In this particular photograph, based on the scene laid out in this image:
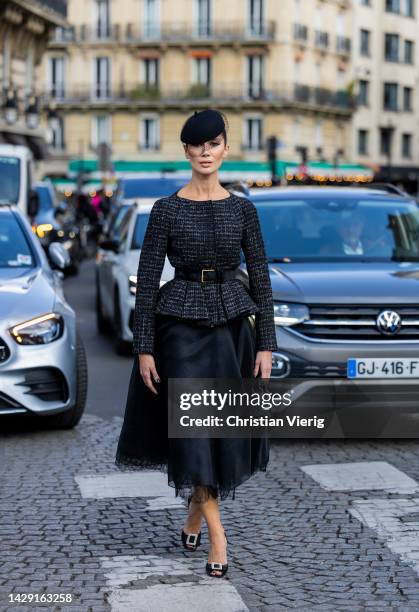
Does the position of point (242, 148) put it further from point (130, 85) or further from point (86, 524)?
point (86, 524)

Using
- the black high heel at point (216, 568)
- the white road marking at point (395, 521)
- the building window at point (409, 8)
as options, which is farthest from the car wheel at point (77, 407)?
the building window at point (409, 8)

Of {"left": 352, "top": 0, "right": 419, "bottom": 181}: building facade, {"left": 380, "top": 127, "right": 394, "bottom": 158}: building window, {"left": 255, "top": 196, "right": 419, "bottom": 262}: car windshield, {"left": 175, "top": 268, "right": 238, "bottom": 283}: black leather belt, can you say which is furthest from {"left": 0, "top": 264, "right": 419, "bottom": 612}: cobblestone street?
{"left": 380, "top": 127, "right": 394, "bottom": 158}: building window

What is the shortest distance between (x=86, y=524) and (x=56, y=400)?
101 inches

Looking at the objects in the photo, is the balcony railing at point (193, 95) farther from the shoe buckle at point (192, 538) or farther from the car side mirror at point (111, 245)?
the shoe buckle at point (192, 538)

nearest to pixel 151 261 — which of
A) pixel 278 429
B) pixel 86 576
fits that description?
pixel 86 576

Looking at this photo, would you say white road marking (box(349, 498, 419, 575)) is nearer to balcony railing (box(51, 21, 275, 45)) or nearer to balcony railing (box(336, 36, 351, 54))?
balcony railing (box(51, 21, 275, 45))

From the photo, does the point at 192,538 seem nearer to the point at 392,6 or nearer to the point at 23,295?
the point at 23,295

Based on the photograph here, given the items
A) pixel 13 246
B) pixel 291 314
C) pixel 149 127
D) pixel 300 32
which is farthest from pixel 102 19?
pixel 291 314

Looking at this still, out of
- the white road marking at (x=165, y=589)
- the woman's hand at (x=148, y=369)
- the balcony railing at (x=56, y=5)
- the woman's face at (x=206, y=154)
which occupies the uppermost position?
the balcony railing at (x=56, y=5)

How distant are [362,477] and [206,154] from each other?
106 inches

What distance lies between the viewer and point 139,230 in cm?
1498

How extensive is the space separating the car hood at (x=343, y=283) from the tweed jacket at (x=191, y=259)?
119 inches

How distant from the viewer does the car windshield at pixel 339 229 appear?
10195 mm

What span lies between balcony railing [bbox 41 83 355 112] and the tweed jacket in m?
68.4
